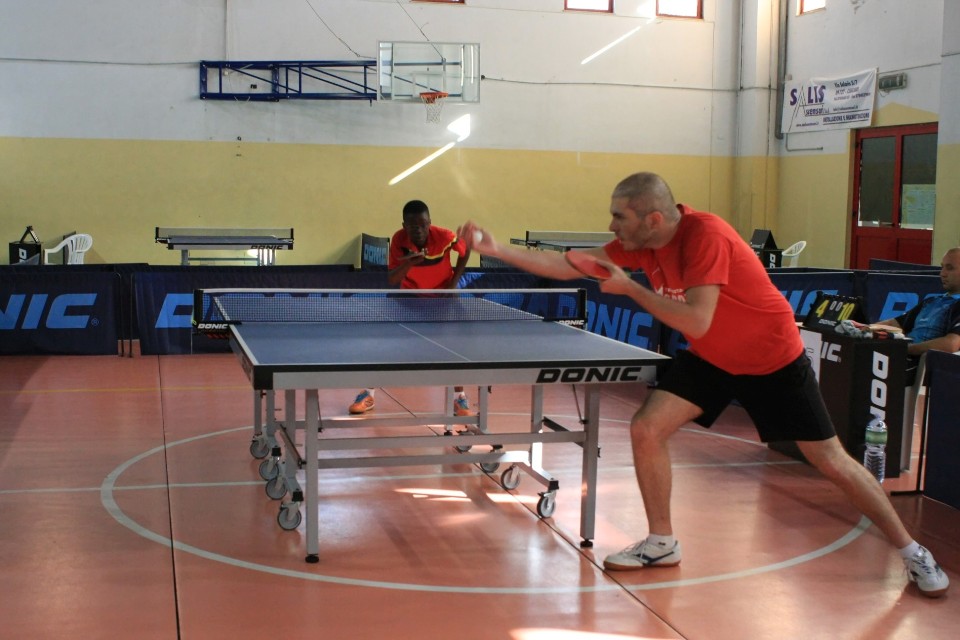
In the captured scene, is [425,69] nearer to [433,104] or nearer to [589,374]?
[433,104]

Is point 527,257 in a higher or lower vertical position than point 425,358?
higher

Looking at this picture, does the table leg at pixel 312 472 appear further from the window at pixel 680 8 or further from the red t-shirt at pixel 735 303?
the window at pixel 680 8

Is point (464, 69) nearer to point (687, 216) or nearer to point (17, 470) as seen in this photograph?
point (17, 470)

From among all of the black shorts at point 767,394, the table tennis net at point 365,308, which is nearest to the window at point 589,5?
the table tennis net at point 365,308

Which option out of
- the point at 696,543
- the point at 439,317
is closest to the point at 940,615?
the point at 696,543

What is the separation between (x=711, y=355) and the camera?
442 centimetres

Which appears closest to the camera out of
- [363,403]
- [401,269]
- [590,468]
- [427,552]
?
[427,552]

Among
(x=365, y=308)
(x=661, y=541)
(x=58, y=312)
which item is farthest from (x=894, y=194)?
(x=661, y=541)

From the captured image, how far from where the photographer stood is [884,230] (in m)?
16.8

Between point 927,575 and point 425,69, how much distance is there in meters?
13.3

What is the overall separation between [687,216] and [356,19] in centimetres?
1423

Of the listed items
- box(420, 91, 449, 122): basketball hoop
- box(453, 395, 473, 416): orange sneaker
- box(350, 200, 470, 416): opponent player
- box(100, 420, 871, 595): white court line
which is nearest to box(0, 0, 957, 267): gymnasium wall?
box(420, 91, 449, 122): basketball hoop

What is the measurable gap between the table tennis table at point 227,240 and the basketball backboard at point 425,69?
2.89m

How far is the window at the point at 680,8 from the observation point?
62.3 ft
